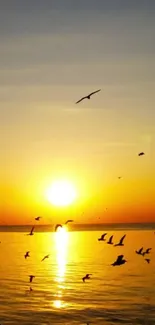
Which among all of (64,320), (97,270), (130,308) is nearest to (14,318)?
(64,320)

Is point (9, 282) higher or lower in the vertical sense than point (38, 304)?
higher

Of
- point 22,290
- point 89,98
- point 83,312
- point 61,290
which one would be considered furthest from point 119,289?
point 89,98

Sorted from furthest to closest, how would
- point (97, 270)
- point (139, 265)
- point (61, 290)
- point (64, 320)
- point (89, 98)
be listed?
1. point (139, 265)
2. point (97, 270)
3. point (61, 290)
4. point (64, 320)
5. point (89, 98)

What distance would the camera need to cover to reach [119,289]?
69.6 meters

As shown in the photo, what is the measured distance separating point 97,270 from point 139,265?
13.9m

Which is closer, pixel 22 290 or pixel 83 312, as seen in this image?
pixel 83 312

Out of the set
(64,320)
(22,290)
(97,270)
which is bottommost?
(64,320)

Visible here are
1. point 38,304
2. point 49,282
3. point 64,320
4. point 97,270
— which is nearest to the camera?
point 64,320

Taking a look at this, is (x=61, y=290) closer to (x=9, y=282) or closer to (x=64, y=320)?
(x=9, y=282)

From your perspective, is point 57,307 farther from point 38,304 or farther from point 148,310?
point 148,310

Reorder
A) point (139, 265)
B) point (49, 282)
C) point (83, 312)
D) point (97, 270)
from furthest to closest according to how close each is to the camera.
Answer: point (139, 265), point (97, 270), point (49, 282), point (83, 312)

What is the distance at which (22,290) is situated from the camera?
69.5 meters

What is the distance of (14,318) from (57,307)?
6.34 meters

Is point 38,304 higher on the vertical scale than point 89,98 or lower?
lower
